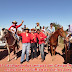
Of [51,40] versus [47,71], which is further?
[51,40]

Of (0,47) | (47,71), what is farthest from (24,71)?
(0,47)

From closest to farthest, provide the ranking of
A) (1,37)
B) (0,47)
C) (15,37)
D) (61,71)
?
(61,71)
(1,37)
(15,37)
(0,47)

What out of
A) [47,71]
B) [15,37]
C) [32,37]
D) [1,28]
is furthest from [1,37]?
[47,71]

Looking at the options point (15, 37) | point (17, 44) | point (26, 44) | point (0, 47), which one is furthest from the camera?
point (0, 47)

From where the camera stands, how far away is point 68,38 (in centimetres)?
532

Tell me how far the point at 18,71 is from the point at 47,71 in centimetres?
162

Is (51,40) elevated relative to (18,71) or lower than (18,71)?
elevated

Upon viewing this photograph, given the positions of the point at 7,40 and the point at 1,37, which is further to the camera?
the point at 7,40

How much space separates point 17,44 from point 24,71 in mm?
2848

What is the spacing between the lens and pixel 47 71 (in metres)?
4.51

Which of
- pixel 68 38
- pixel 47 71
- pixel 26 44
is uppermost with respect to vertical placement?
pixel 68 38

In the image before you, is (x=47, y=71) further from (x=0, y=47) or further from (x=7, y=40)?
(x=0, y=47)

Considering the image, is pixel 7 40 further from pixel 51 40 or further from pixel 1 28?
pixel 51 40

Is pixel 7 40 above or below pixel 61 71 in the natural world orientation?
above
